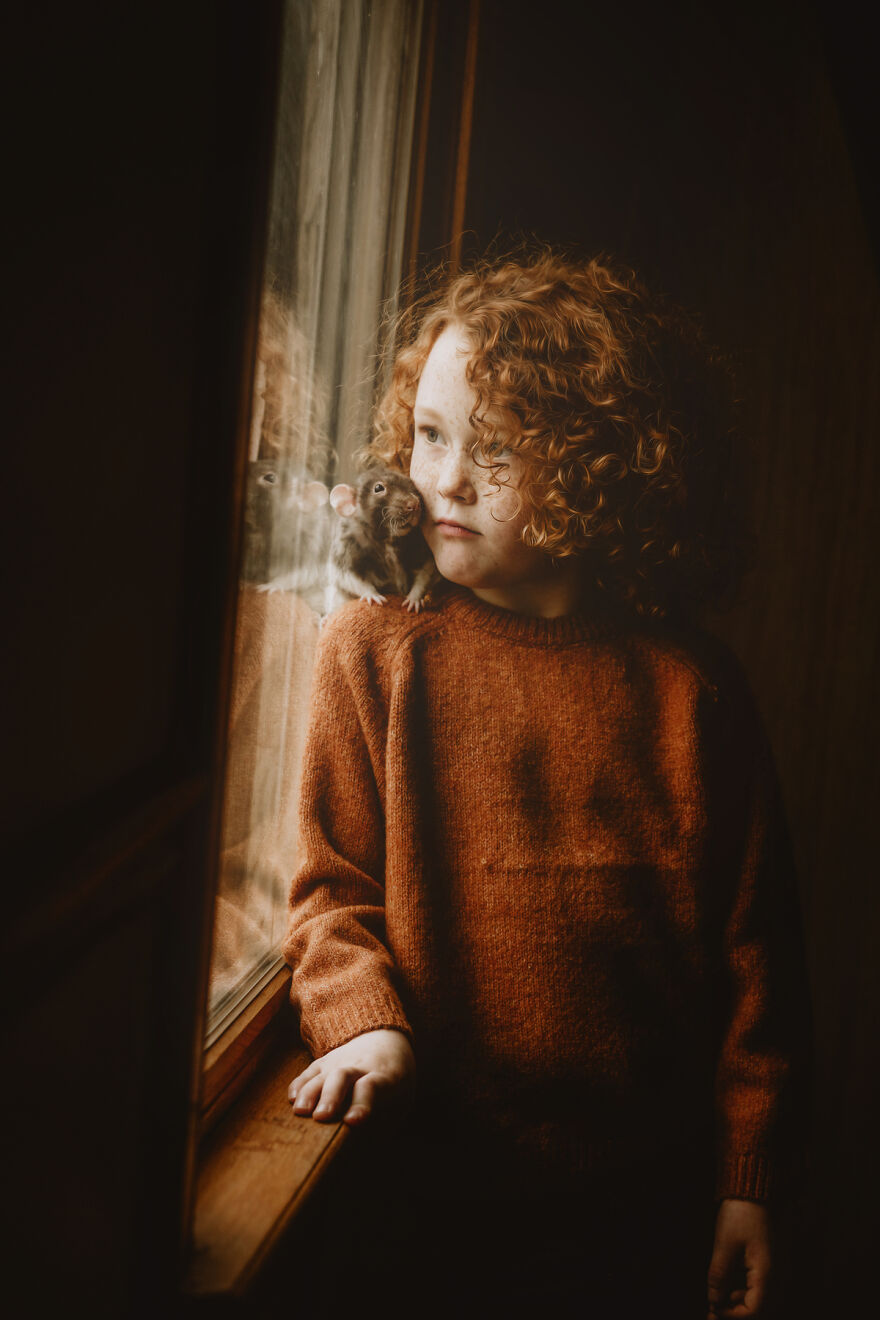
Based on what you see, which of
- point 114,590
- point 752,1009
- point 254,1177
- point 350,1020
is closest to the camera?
point 114,590

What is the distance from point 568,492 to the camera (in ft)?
3.00

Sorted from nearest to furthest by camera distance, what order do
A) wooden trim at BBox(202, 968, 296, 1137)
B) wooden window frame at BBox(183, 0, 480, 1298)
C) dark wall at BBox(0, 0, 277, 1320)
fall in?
1. dark wall at BBox(0, 0, 277, 1320)
2. wooden window frame at BBox(183, 0, 480, 1298)
3. wooden trim at BBox(202, 968, 296, 1137)

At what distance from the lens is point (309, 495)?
3.01 feet

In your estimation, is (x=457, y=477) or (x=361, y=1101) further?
(x=457, y=477)

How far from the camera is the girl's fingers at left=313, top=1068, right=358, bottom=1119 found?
2.59ft

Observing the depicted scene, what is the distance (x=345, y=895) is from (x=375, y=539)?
0.41 meters

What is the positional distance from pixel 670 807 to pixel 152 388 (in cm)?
71

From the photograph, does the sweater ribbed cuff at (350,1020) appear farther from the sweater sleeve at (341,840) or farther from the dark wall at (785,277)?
the dark wall at (785,277)

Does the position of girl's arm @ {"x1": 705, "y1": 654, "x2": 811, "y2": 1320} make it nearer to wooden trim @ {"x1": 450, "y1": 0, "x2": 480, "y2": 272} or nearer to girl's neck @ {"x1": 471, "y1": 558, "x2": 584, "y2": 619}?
girl's neck @ {"x1": 471, "y1": 558, "x2": 584, "y2": 619}

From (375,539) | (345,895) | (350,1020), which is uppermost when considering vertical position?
(375,539)

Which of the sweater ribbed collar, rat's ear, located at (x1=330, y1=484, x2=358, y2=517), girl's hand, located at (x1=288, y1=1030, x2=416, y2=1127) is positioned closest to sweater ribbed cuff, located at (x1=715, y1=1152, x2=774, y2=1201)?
girl's hand, located at (x1=288, y1=1030, x2=416, y2=1127)

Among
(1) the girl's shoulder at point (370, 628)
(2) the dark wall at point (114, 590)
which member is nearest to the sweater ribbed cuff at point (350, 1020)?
(2) the dark wall at point (114, 590)

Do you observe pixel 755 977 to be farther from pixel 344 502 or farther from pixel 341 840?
pixel 344 502

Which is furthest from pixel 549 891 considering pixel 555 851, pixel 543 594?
pixel 543 594
